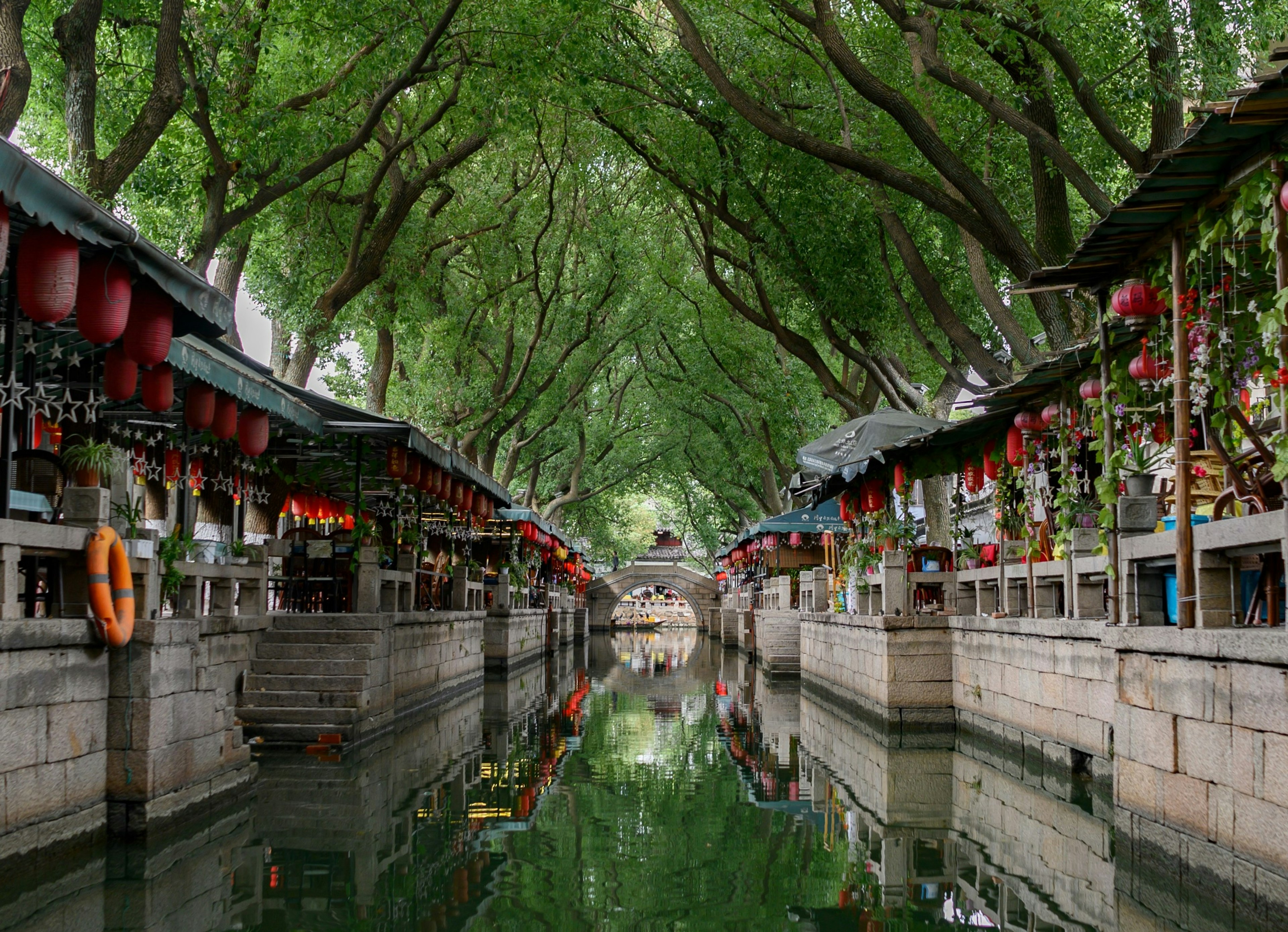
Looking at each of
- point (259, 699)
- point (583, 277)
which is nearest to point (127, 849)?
point (259, 699)

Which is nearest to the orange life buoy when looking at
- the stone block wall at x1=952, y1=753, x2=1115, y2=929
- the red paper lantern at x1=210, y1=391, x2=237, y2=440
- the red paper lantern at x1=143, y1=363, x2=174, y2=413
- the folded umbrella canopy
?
the red paper lantern at x1=143, y1=363, x2=174, y2=413

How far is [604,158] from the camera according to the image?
872 inches

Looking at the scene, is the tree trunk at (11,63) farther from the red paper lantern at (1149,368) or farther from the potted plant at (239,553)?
the red paper lantern at (1149,368)

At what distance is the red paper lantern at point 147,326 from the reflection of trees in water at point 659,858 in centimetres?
362

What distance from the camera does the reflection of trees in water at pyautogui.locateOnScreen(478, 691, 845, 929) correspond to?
5567 millimetres

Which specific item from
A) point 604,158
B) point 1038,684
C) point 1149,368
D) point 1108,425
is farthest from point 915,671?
point 604,158

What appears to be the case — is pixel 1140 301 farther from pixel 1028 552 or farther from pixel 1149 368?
pixel 1028 552

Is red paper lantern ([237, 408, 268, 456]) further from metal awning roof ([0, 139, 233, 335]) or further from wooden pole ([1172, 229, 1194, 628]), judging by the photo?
wooden pole ([1172, 229, 1194, 628])

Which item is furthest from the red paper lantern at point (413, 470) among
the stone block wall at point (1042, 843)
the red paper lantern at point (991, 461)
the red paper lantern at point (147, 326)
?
the stone block wall at point (1042, 843)

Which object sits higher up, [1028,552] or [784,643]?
[1028,552]

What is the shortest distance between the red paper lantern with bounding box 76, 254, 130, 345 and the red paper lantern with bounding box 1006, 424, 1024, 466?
23.8 ft

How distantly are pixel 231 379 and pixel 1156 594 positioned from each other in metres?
6.38

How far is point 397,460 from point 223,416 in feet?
12.1

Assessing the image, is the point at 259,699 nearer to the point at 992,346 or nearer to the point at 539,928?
the point at 539,928
